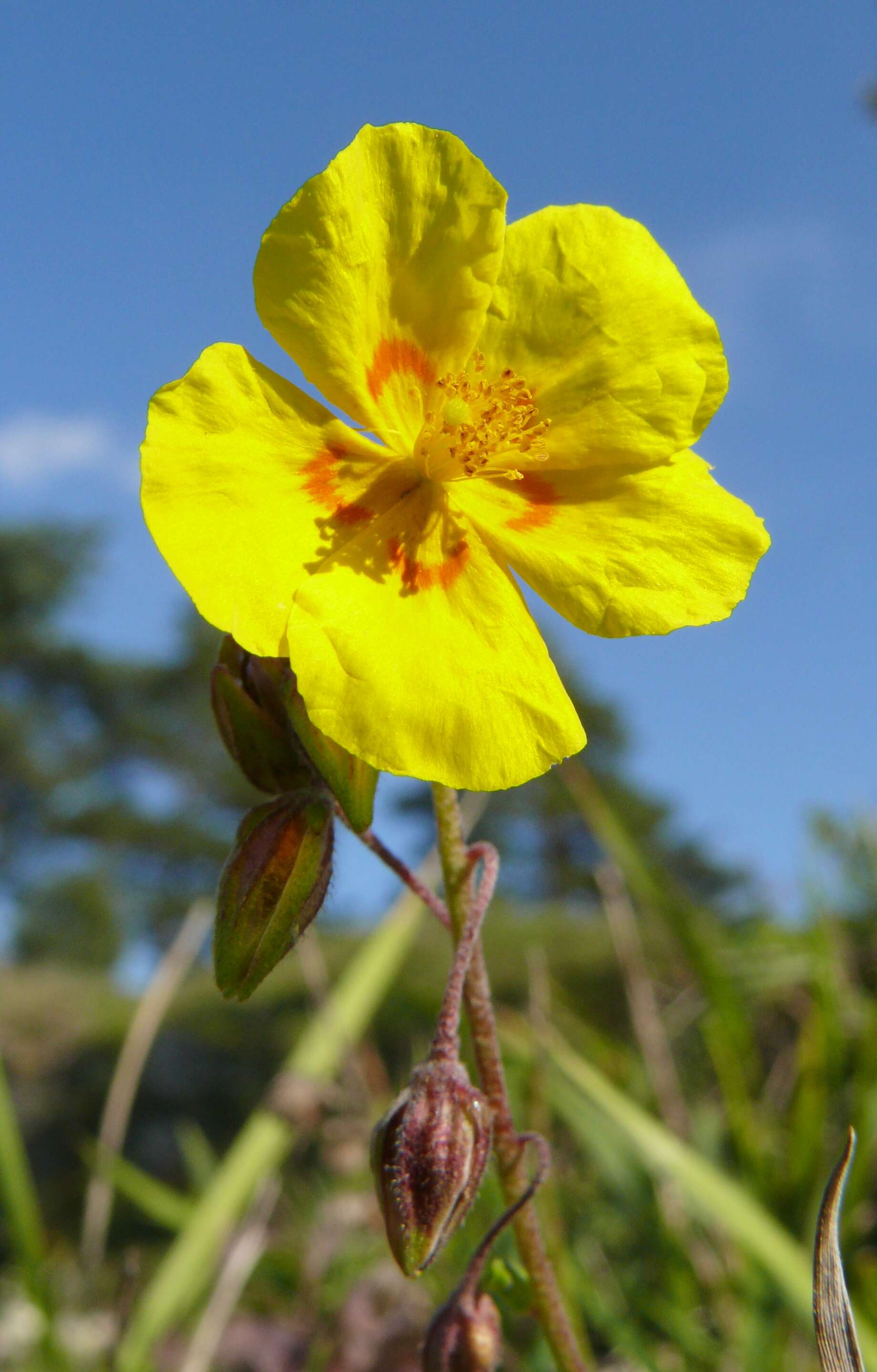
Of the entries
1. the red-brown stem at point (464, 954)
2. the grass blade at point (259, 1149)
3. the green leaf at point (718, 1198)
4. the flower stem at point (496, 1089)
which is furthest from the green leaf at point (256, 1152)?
the red-brown stem at point (464, 954)

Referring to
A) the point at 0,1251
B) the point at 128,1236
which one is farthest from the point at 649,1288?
the point at 0,1251

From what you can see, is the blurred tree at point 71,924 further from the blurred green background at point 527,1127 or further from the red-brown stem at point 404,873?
the red-brown stem at point 404,873

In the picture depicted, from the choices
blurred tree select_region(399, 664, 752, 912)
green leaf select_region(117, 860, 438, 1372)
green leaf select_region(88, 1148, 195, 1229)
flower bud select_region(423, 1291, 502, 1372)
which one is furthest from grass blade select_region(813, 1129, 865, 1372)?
blurred tree select_region(399, 664, 752, 912)

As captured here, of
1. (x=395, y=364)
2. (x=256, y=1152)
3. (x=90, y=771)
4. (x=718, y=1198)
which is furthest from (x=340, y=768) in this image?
(x=90, y=771)

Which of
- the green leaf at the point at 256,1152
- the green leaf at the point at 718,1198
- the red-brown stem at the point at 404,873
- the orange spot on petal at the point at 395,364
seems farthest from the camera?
the green leaf at the point at 256,1152

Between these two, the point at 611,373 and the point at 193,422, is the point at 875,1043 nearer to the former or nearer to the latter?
the point at 611,373

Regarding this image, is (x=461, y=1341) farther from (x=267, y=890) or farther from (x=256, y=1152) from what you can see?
(x=256, y=1152)
